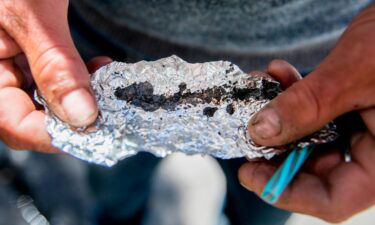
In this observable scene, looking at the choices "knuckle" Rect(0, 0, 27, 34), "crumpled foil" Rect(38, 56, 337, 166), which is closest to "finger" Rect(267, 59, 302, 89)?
"crumpled foil" Rect(38, 56, 337, 166)

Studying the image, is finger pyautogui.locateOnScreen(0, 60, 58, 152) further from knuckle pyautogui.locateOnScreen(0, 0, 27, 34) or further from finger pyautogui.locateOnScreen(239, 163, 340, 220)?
finger pyautogui.locateOnScreen(239, 163, 340, 220)

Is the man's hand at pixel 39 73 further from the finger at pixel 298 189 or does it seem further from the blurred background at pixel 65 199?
the blurred background at pixel 65 199

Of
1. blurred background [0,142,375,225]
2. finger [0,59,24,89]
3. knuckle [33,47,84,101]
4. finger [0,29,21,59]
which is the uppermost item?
knuckle [33,47,84,101]

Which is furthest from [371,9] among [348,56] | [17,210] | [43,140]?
[17,210]

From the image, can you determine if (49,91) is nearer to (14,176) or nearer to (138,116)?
(138,116)

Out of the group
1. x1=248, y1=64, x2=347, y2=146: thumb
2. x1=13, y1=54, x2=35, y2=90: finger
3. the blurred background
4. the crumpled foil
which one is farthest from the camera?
the blurred background

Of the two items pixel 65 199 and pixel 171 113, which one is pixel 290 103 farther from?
pixel 65 199
